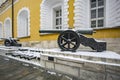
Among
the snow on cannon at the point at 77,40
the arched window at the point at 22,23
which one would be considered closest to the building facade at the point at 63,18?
the arched window at the point at 22,23

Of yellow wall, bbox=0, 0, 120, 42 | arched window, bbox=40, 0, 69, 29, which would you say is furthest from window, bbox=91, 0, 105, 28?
arched window, bbox=40, 0, 69, 29

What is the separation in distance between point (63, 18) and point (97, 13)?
1915 mm

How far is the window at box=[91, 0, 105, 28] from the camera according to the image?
22.2 feet

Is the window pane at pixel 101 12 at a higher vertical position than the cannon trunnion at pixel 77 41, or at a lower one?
higher

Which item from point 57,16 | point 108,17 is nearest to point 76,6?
point 108,17

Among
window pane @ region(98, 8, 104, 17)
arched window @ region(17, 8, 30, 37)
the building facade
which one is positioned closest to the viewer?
the building facade

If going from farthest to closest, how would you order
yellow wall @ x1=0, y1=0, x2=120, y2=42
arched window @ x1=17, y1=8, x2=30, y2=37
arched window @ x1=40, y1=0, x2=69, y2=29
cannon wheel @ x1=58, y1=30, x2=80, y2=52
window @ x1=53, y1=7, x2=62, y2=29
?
1. arched window @ x1=17, y1=8, x2=30, y2=37
2. window @ x1=53, y1=7, x2=62, y2=29
3. arched window @ x1=40, y1=0, x2=69, y2=29
4. yellow wall @ x1=0, y1=0, x2=120, y2=42
5. cannon wheel @ x1=58, y1=30, x2=80, y2=52

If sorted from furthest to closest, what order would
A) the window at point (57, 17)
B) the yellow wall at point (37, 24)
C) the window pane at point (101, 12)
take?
the window at point (57, 17), the window pane at point (101, 12), the yellow wall at point (37, 24)

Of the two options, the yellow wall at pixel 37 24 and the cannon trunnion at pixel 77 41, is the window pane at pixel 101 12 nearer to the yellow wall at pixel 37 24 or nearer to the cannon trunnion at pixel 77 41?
the yellow wall at pixel 37 24

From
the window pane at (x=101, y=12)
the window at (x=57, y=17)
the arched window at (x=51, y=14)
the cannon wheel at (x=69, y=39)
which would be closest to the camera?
the cannon wheel at (x=69, y=39)

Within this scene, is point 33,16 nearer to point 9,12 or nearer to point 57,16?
point 57,16

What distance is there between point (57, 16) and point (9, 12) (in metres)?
7.07

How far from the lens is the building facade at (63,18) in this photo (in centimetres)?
563

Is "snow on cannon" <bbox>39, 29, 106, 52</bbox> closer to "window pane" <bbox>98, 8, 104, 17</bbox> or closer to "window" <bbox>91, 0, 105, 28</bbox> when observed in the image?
"window" <bbox>91, 0, 105, 28</bbox>
